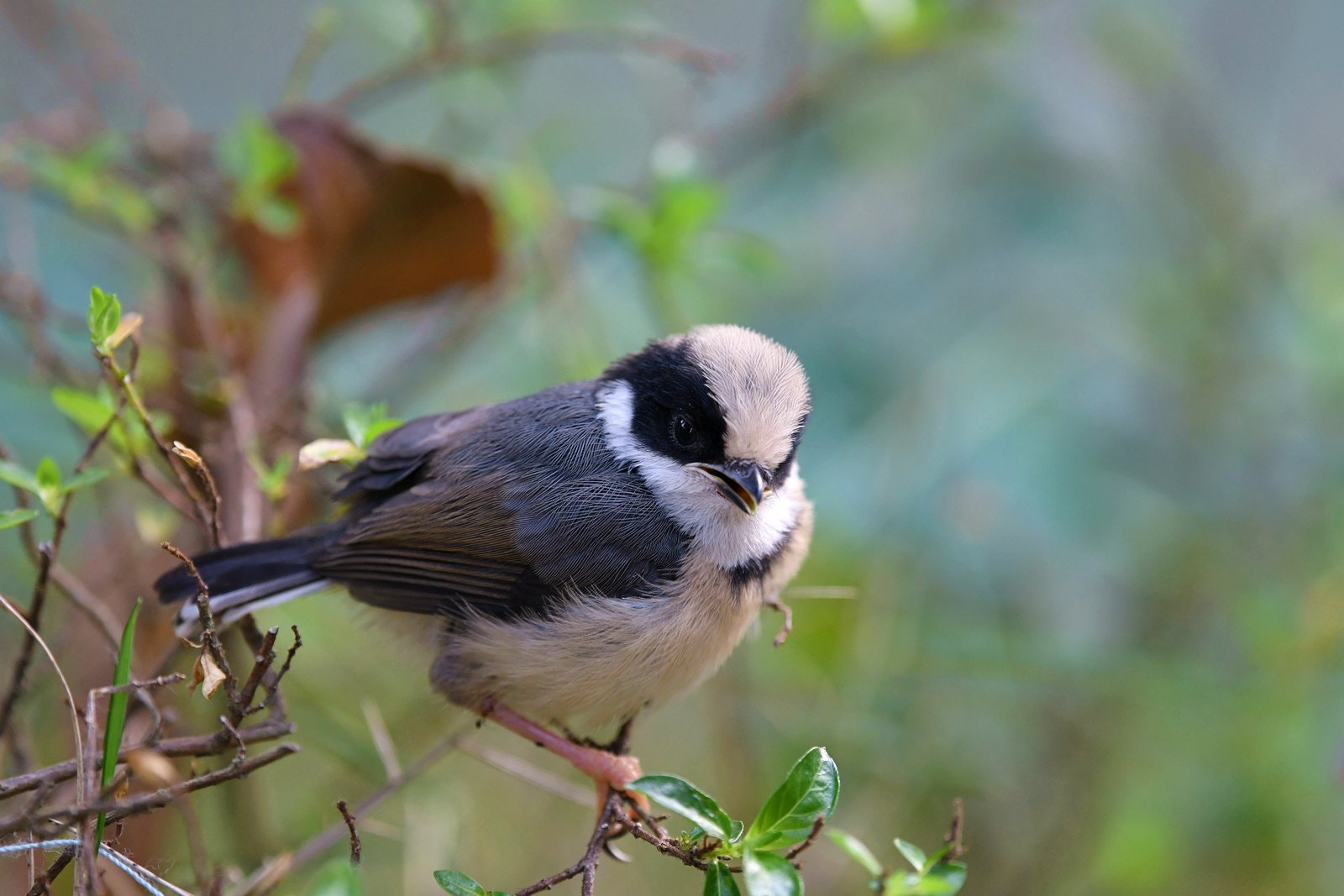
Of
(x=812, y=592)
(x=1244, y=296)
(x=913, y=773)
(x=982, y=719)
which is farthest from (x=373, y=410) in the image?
(x=1244, y=296)

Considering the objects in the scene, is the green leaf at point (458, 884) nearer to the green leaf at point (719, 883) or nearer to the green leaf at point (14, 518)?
the green leaf at point (719, 883)

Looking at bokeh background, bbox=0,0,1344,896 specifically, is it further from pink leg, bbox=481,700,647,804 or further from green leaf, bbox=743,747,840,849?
green leaf, bbox=743,747,840,849

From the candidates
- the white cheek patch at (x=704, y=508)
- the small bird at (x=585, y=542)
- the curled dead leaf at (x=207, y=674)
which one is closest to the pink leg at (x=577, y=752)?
the small bird at (x=585, y=542)

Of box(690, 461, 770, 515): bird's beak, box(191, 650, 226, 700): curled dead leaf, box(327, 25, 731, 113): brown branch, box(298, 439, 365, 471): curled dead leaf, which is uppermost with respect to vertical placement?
box(327, 25, 731, 113): brown branch

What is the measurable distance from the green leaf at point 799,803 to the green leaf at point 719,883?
0.15 ft

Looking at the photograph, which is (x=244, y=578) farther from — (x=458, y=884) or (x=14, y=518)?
(x=458, y=884)

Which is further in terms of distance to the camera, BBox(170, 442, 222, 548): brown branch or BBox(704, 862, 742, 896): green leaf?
BBox(170, 442, 222, 548): brown branch

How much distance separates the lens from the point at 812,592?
7.46ft

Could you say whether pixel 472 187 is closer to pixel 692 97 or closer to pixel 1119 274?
pixel 692 97

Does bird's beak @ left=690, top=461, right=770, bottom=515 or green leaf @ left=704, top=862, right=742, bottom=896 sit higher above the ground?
bird's beak @ left=690, top=461, right=770, bottom=515

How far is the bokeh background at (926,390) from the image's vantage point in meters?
3.27

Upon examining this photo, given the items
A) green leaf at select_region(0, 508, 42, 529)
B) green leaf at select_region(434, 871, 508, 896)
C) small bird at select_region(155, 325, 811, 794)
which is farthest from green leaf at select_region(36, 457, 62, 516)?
green leaf at select_region(434, 871, 508, 896)

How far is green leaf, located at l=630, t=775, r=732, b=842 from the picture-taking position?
142cm

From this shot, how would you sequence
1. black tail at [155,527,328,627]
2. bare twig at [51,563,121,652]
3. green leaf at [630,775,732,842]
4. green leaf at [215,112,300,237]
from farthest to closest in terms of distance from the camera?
green leaf at [215,112,300,237]
black tail at [155,527,328,627]
bare twig at [51,563,121,652]
green leaf at [630,775,732,842]
